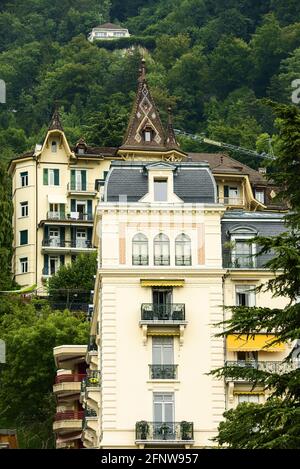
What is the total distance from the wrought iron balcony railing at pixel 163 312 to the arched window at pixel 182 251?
2213 millimetres

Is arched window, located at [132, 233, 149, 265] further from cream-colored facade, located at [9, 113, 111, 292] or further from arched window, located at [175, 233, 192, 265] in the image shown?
cream-colored facade, located at [9, 113, 111, 292]

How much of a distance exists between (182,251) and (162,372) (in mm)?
6032

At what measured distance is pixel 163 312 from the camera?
257 feet

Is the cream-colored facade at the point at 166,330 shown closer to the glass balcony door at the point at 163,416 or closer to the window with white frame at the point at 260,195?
the glass balcony door at the point at 163,416

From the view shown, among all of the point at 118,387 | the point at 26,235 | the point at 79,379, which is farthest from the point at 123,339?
the point at 26,235

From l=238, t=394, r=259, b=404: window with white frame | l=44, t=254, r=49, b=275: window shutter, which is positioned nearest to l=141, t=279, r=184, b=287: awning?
l=238, t=394, r=259, b=404: window with white frame

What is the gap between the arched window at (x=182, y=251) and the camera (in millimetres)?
79625

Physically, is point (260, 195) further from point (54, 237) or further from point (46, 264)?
point (46, 264)

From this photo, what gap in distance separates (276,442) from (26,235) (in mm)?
118498

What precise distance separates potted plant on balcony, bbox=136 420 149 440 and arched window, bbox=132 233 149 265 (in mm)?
7781

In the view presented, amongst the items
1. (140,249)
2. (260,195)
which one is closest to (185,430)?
(140,249)

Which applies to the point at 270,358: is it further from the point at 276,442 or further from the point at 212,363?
the point at 276,442

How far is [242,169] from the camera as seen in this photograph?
163875 mm

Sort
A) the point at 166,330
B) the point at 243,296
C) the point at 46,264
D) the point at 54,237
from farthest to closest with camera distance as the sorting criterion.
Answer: the point at 54,237 → the point at 46,264 → the point at 243,296 → the point at 166,330
